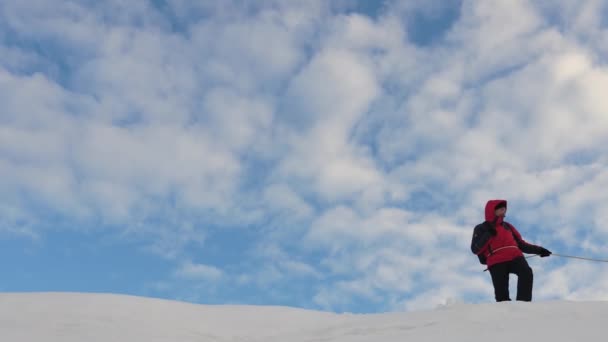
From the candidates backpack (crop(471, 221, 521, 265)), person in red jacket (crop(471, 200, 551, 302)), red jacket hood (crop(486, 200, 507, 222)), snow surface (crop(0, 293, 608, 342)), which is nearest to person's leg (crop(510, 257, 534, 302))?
person in red jacket (crop(471, 200, 551, 302))

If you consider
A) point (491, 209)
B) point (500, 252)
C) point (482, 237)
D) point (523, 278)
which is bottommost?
point (523, 278)

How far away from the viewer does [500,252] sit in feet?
24.2

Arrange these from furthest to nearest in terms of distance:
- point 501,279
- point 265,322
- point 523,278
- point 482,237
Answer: point 482,237 < point 501,279 < point 523,278 < point 265,322

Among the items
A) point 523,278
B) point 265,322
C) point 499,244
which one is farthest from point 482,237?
point 265,322

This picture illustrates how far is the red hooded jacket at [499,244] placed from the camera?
734 centimetres

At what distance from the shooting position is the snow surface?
4.75 metres

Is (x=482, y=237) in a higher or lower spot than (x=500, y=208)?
lower

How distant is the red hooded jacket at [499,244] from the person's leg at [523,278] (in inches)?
3.5

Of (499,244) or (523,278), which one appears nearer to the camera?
(523,278)

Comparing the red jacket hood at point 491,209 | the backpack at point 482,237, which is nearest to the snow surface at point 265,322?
the backpack at point 482,237

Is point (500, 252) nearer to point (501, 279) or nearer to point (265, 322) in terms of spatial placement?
point (501, 279)

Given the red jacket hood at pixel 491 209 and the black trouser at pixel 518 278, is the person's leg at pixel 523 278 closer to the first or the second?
the black trouser at pixel 518 278

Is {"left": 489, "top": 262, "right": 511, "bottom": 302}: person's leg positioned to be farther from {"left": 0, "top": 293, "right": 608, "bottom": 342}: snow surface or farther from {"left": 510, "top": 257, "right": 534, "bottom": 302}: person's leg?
{"left": 0, "top": 293, "right": 608, "bottom": 342}: snow surface

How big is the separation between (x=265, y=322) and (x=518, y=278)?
10.1 feet
